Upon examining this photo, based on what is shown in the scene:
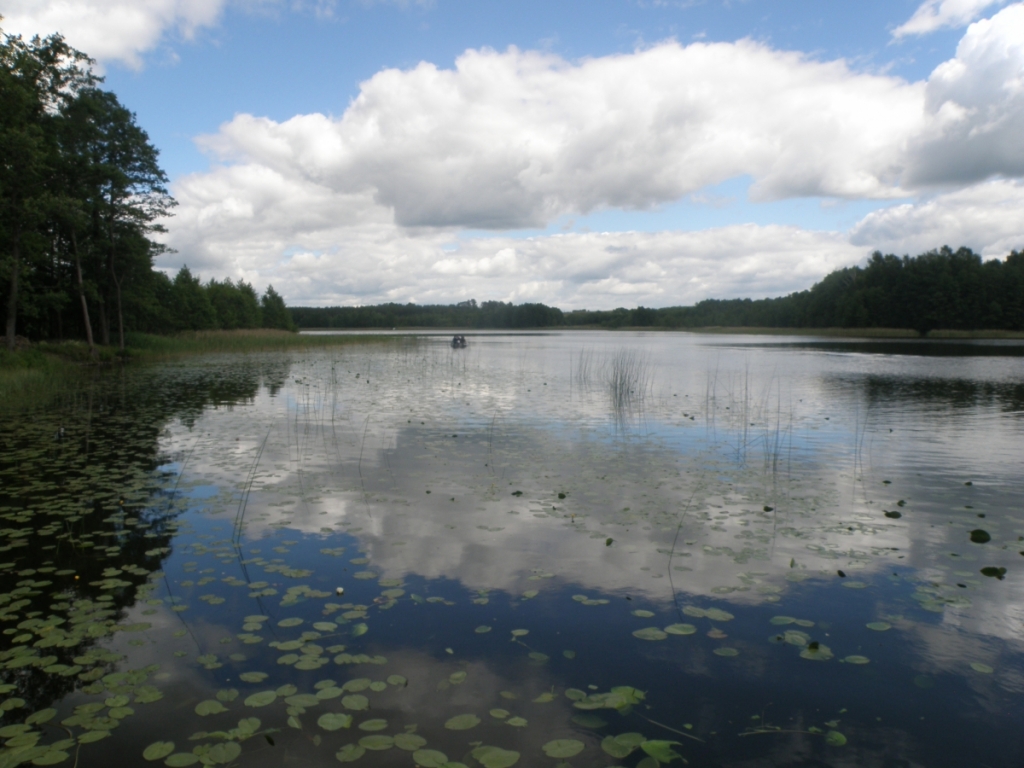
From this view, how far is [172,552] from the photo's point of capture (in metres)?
6.60

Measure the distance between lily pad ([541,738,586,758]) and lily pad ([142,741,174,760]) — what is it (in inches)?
80.4

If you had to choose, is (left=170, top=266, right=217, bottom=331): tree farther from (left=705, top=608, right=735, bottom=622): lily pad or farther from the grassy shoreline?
(left=705, top=608, right=735, bottom=622): lily pad

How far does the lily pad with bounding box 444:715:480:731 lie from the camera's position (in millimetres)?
3762

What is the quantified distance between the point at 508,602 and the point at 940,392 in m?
21.9

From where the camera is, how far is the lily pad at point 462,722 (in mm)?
3762

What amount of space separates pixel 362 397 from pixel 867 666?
55.1 feet

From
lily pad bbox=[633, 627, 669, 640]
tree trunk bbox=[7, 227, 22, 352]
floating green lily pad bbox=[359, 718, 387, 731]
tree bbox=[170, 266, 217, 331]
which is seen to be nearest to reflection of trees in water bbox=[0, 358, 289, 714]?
floating green lily pad bbox=[359, 718, 387, 731]

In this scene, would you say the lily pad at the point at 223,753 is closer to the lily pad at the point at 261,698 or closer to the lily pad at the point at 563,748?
the lily pad at the point at 261,698

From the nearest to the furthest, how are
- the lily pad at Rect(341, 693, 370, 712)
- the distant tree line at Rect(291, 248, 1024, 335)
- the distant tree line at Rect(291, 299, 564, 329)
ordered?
the lily pad at Rect(341, 693, 370, 712) → the distant tree line at Rect(291, 248, 1024, 335) → the distant tree line at Rect(291, 299, 564, 329)

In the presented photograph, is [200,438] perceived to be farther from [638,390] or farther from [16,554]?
[638,390]

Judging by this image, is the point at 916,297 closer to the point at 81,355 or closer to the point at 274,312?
the point at 274,312

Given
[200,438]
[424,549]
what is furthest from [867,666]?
[200,438]

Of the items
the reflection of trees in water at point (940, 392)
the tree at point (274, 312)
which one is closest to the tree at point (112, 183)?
the reflection of trees in water at point (940, 392)

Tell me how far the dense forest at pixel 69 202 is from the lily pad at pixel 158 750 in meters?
27.7
